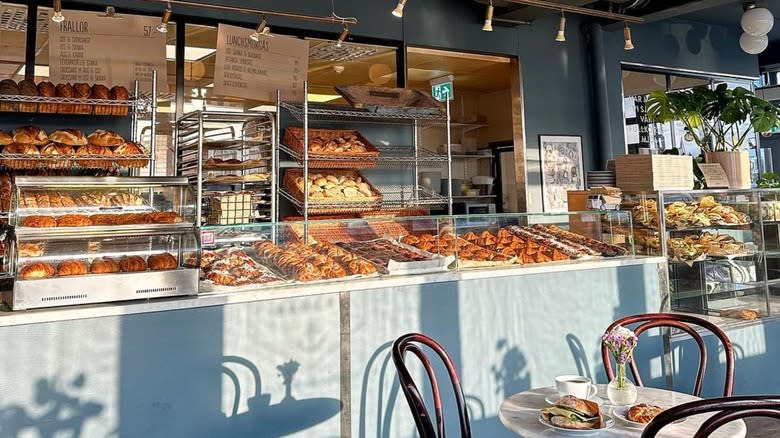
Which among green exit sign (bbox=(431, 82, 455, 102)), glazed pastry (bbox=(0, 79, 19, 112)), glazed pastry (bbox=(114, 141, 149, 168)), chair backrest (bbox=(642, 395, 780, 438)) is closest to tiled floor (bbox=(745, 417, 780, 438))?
chair backrest (bbox=(642, 395, 780, 438))

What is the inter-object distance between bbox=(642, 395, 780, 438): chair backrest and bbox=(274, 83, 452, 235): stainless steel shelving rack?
2.93 meters

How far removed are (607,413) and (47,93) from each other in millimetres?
3358

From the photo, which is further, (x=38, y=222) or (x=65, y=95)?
(x=65, y=95)

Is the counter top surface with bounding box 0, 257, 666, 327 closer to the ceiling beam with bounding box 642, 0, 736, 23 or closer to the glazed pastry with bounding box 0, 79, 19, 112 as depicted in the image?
the glazed pastry with bounding box 0, 79, 19, 112

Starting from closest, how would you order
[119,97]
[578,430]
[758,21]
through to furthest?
[578,430], [119,97], [758,21]

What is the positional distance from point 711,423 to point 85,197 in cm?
222

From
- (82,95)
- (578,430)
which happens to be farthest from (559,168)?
(578,430)

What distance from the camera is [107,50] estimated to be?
4.02 m

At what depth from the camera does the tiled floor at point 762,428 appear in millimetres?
3307

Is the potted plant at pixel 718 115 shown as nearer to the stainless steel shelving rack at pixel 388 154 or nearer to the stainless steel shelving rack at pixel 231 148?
the stainless steel shelving rack at pixel 388 154

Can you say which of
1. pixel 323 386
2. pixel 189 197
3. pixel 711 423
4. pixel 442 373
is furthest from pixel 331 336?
pixel 711 423

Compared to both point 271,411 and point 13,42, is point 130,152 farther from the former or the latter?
point 271,411

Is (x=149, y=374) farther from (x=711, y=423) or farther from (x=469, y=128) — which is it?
(x=469, y=128)

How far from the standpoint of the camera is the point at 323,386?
2322mm
